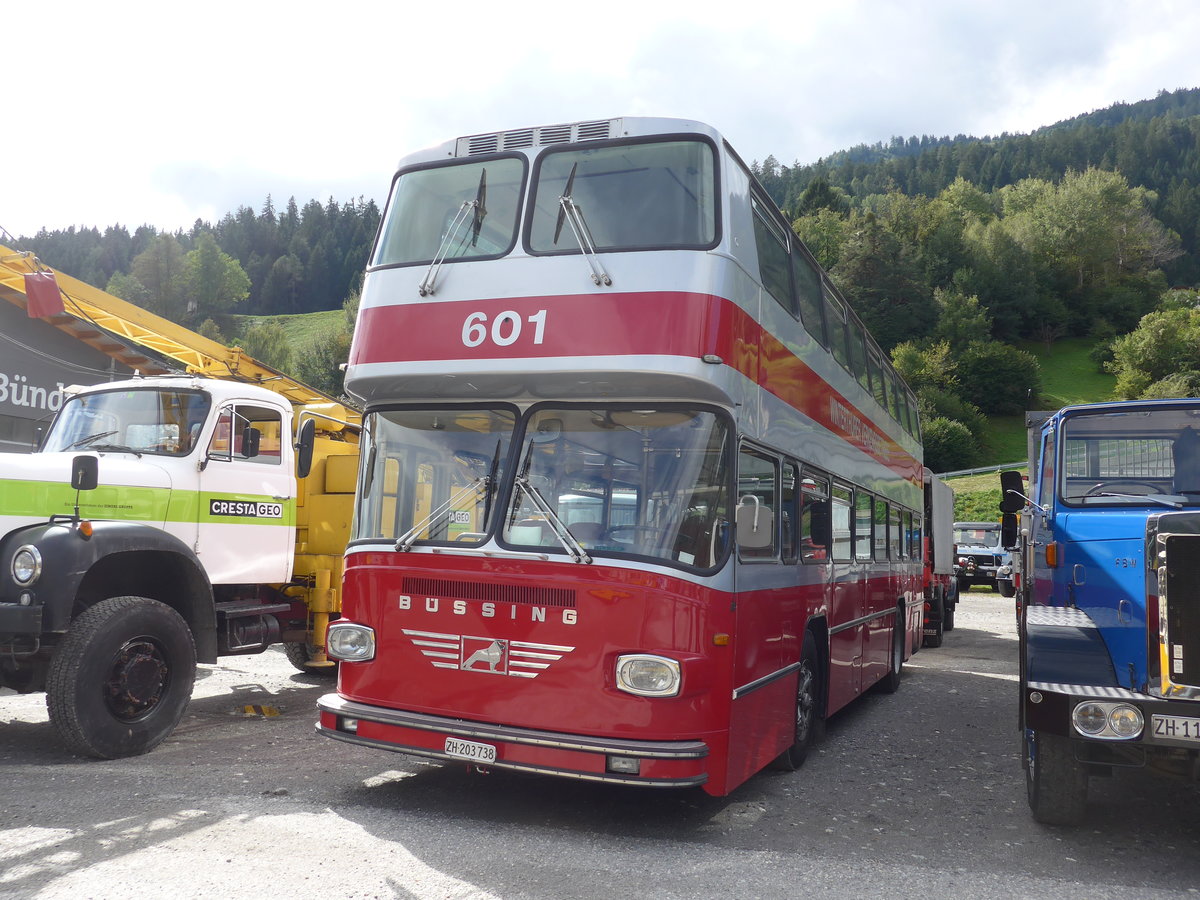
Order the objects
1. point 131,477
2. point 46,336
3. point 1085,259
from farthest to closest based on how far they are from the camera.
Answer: point 1085,259
point 46,336
point 131,477

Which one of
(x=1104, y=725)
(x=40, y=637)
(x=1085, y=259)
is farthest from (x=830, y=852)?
(x=1085, y=259)

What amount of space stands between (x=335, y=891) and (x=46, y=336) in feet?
60.8

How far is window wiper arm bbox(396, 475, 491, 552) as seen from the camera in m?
5.88

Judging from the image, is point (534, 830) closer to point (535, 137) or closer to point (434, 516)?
point (434, 516)

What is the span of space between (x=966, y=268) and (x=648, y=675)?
97.3 metres

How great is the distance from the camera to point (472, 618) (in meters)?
5.70

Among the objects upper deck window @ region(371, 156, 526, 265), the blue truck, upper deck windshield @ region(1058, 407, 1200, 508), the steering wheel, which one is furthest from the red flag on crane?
the steering wheel

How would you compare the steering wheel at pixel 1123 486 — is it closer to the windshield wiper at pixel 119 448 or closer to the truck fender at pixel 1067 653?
the truck fender at pixel 1067 653

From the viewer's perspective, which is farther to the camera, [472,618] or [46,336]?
[46,336]

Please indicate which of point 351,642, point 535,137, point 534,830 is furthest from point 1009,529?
point 351,642

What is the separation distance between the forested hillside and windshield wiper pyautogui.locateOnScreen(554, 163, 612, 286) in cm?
6651

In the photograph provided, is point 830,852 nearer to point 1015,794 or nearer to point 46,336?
point 1015,794

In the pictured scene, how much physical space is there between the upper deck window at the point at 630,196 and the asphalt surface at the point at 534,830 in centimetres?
339

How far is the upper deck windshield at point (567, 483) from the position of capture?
554 centimetres
